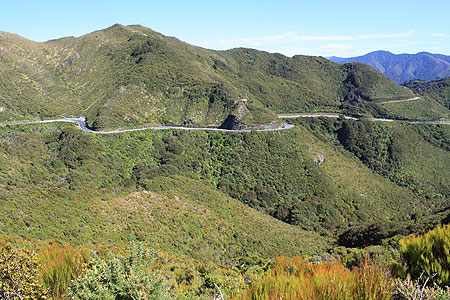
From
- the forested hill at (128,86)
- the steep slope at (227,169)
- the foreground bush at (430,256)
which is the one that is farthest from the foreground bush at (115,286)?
the forested hill at (128,86)

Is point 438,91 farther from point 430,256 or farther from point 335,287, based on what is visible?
point 335,287

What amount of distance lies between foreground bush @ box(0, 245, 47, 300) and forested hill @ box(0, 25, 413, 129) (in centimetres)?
4596

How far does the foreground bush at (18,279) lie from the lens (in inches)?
155

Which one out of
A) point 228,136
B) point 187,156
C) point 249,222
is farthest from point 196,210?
A: point 228,136

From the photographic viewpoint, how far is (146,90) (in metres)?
58.2

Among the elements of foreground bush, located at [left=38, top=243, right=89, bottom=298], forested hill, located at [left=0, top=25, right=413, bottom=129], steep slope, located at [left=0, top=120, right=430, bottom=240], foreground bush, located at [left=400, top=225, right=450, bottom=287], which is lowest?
steep slope, located at [left=0, top=120, right=430, bottom=240]

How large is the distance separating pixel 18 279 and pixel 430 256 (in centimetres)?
Answer: 581

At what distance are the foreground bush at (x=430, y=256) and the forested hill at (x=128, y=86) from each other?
4846 cm

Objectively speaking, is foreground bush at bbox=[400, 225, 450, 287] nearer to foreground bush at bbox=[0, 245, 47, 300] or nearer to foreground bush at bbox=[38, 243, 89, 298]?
foreground bush at bbox=[38, 243, 89, 298]

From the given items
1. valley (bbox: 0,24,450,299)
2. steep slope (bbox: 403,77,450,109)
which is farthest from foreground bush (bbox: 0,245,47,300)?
steep slope (bbox: 403,77,450,109)

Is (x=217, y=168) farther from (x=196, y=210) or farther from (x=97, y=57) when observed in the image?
(x=97, y=57)

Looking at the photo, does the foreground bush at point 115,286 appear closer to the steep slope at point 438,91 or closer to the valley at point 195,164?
the valley at point 195,164

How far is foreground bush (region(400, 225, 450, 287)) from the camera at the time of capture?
12.2 ft

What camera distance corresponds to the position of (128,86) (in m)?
56.8
